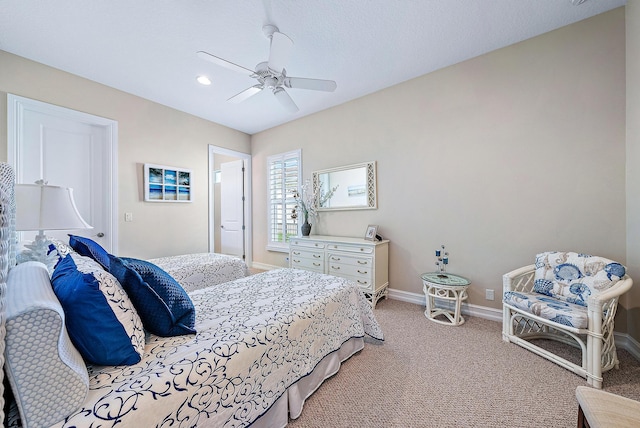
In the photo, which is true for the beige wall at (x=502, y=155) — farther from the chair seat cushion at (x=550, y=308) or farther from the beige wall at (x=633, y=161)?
the chair seat cushion at (x=550, y=308)

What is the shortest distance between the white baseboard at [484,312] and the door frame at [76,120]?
12.5 feet

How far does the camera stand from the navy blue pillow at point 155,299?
3.60 feet

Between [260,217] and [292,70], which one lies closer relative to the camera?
[292,70]

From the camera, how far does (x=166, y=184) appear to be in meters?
3.62

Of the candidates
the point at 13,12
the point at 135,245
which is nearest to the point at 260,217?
the point at 135,245

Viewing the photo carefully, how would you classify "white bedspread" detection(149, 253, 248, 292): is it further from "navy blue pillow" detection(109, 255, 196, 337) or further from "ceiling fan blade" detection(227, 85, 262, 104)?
"ceiling fan blade" detection(227, 85, 262, 104)

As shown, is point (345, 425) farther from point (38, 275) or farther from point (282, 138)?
point (282, 138)

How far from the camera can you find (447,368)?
1.79 m

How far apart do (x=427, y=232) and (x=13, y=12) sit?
14.6 feet

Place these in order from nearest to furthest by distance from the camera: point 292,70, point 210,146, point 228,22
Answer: point 228,22 → point 292,70 → point 210,146

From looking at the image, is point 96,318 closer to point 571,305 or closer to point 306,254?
point 306,254

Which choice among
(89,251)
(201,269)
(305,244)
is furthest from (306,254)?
(89,251)

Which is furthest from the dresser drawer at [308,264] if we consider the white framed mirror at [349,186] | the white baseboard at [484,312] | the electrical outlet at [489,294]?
the electrical outlet at [489,294]

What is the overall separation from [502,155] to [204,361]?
311cm
